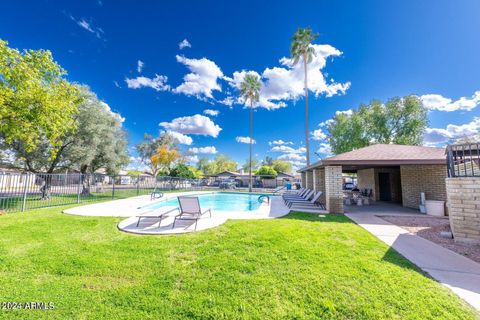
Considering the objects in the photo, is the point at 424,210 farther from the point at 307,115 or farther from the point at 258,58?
the point at 258,58

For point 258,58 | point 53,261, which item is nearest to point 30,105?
point 53,261

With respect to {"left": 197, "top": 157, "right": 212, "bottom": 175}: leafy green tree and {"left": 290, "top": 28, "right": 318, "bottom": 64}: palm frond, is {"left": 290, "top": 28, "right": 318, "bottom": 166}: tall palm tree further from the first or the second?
{"left": 197, "top": 157, "right": 212, "bottom": 175}: leafy green tree

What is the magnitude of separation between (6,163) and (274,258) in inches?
758

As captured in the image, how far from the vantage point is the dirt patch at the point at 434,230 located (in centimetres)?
435

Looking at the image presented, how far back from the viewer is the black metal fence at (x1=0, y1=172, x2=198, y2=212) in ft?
28.7

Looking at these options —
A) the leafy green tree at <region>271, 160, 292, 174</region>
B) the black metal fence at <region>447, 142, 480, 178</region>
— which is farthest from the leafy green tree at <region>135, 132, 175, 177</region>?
the black metal fence at <region>447, 142, 480, 178</region>

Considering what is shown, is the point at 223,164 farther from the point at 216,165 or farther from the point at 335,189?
the point at 335,189

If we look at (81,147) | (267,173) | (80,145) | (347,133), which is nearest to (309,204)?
(81,147)

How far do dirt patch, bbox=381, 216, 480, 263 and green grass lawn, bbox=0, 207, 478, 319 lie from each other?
1709 millimetres

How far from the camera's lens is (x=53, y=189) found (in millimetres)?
13188

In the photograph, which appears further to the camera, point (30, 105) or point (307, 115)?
point (307, 115)

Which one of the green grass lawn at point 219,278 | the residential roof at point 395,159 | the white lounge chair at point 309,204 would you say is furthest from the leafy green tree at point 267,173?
the green grass lawn at point 219,278

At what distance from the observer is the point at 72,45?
12312mm

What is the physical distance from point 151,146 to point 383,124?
46.4 m
